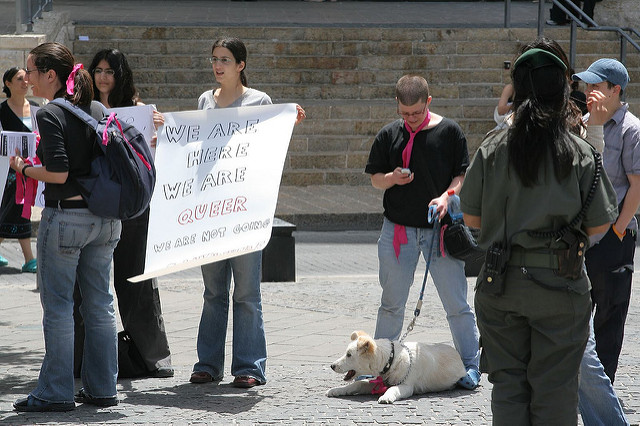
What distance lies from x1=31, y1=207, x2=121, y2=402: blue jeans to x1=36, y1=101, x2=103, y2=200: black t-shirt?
0.42 feet

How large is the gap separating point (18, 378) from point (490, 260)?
133 inches

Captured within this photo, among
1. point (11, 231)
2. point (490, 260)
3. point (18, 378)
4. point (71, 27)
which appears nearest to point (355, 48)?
point (71, 27)

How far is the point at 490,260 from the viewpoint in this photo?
4098mm

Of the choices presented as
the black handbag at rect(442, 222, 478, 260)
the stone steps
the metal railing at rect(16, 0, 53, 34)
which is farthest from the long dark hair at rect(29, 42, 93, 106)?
the stone steps

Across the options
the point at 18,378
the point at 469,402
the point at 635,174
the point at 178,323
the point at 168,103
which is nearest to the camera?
the point at 635,174

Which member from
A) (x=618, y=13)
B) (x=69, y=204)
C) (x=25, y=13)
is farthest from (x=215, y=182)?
(x=618, y=13)

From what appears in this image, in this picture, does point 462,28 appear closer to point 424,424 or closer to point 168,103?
→ point 168,103

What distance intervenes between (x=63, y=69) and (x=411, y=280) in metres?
2.23

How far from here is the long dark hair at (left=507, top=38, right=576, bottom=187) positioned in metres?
4.01

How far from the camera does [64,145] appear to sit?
5.28 m

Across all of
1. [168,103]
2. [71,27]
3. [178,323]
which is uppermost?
[71,27]

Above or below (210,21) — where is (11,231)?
below

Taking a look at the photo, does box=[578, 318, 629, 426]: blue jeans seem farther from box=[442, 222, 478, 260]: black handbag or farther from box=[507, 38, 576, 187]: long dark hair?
box=[442, 222, 478, 260]: black handbag

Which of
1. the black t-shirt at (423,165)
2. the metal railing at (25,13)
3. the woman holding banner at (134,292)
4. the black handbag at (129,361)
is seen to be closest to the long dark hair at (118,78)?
the woman holding banner at (134,292)
